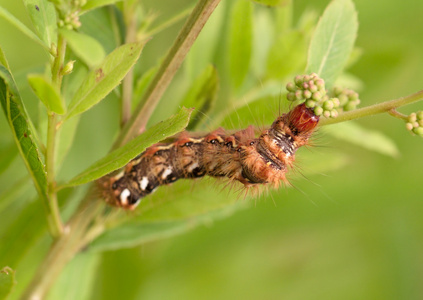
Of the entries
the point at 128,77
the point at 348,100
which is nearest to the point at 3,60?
the point at 128,77

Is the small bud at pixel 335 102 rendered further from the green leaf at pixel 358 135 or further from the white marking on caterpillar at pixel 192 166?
the white marking on caterpillar at pixel 192 166

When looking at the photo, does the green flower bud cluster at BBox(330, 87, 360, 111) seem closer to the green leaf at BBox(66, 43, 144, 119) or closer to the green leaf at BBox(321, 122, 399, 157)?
the green leaf at BBox(321, 122, 399, 157)

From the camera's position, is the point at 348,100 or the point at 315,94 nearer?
the point at 315,94

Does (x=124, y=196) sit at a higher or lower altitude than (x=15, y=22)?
lower

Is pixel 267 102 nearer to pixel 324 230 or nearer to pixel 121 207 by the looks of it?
pixel 121 207

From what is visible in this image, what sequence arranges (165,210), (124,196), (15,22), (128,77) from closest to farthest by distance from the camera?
(15,22) < (128,77) < (124,196) < (165,210)

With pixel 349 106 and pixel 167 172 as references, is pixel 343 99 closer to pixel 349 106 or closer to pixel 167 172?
pixel 349 106
